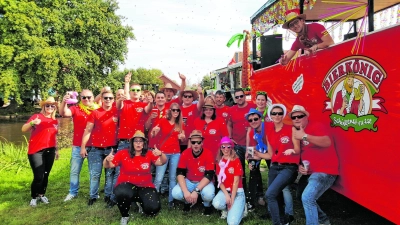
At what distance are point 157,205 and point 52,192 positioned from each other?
2.70m

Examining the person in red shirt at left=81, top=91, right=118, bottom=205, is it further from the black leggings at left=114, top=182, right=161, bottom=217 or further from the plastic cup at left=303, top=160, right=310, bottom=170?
the plastic cup at left=303, top=160, right=310, bottom=170

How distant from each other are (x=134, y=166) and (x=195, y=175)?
2.94ft

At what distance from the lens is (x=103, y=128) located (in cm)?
518

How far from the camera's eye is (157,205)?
4.64 m

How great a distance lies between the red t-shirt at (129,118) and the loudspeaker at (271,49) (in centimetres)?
248

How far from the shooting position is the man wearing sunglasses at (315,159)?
3.57 meters

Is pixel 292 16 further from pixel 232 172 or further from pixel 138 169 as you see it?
pixel 138 169

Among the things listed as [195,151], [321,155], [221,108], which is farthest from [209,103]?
[321,155]

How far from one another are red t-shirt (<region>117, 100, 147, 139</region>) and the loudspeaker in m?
2.48

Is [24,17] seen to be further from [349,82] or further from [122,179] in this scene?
[349,82]

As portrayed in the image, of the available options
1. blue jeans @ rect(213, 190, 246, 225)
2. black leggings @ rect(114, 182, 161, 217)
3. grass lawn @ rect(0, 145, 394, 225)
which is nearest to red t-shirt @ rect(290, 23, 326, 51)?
blue jeans @ rect(213, 190, 246, 225)

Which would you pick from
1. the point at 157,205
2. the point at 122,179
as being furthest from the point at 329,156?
the point at 122,179

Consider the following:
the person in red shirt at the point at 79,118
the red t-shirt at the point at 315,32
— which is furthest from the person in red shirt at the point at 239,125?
the person in red shirt at the point at 79,118

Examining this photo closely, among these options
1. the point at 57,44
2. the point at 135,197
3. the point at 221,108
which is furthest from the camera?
the point at 57,44
